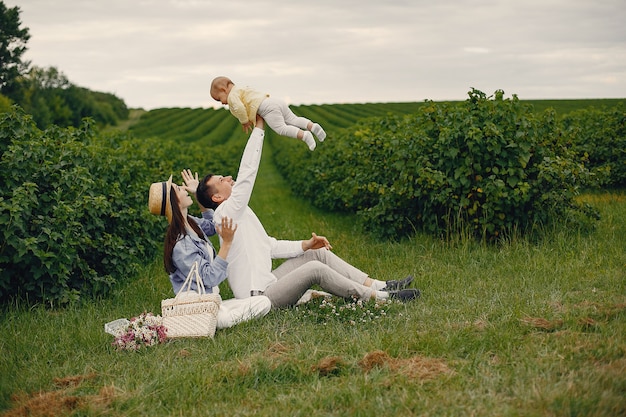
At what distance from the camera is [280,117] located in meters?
5.71

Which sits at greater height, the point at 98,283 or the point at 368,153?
the point at 368,153

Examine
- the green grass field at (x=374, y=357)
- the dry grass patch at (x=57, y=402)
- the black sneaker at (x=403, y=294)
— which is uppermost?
the black sneaker at (x=403, y=294)

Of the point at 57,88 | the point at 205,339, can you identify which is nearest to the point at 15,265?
the point at 205,339

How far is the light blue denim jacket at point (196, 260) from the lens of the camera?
5.57 m

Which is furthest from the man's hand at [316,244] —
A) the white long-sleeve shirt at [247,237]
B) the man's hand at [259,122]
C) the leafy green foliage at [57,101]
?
the leafy green foliage at [57,101]

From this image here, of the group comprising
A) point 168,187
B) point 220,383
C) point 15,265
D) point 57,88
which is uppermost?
point 57,88

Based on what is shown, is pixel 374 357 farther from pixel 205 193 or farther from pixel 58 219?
→ pixel 58 219

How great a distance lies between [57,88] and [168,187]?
77.4 metres

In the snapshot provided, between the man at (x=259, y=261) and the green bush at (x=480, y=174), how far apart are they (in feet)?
8.50

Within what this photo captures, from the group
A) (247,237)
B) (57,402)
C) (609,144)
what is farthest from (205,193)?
(609,144)

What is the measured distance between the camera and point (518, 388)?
3.96m

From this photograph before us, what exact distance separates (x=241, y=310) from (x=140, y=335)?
820mm

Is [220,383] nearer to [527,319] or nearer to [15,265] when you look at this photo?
[527,319]

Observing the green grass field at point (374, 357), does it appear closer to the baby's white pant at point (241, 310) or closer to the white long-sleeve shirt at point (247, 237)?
the baby's white pant at point (241, 310)
